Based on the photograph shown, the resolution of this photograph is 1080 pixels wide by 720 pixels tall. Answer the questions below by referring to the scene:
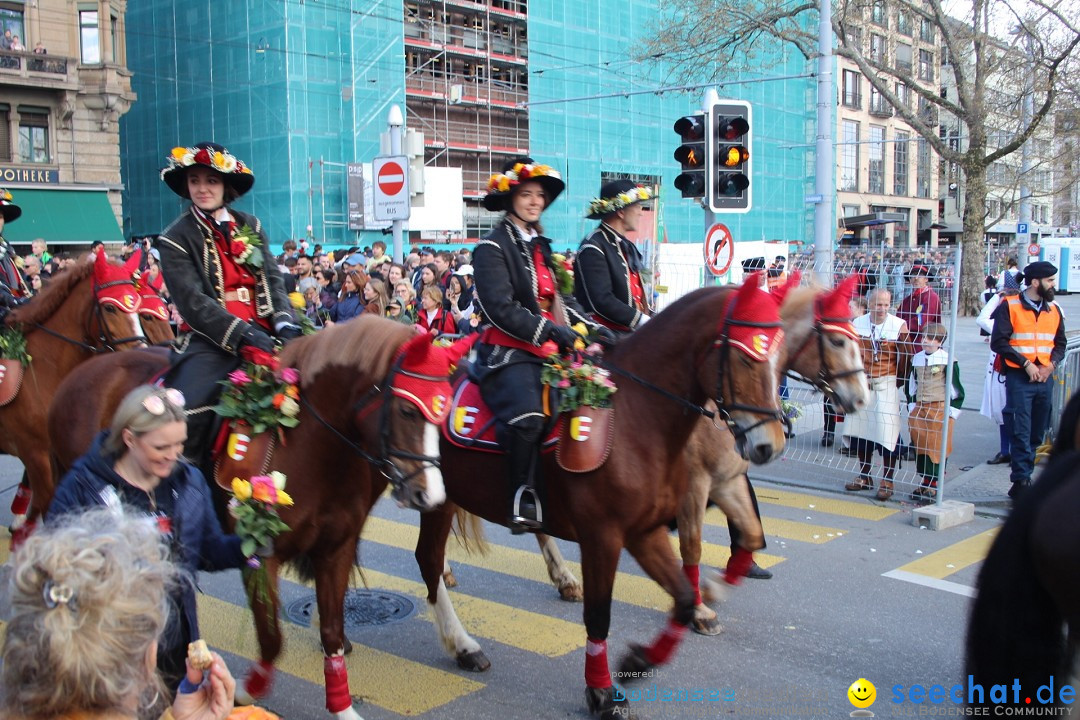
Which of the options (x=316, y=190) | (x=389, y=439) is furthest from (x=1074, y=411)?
(x=316, y=190)

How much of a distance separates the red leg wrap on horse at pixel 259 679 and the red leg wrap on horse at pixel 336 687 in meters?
0.33

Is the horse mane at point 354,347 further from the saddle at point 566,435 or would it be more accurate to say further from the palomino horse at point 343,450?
the saddle at point 566,435

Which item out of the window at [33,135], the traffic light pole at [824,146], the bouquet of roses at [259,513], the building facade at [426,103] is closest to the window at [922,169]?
the building facade at [426,103]

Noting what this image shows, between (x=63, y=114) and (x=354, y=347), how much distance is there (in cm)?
3339

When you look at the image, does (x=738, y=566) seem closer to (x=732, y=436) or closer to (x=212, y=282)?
(x=732, y=436)

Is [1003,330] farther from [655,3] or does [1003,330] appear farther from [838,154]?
[838,154]

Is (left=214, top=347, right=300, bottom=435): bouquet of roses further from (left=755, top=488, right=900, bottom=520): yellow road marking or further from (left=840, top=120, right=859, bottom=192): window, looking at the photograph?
(left=840, top=120, right=859, bottom=192): window

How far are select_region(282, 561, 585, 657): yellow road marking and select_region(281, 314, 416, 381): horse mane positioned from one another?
1584 millimetres

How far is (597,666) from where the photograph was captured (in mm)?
4793

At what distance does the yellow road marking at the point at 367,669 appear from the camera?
5066 millimetres

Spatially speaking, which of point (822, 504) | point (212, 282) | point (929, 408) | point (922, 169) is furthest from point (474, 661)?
point (922, 169)

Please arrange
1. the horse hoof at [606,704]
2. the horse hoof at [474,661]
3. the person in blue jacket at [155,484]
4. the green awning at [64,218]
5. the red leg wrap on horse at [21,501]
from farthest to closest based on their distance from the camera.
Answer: the green awning at [64,218]
the red leg wrap on horse at [21,501]
the horse hoof at [474,661]
the horse hoof at [606,704]
the person in blue jacket at [155,484]

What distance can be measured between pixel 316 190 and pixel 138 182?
33.9 ft

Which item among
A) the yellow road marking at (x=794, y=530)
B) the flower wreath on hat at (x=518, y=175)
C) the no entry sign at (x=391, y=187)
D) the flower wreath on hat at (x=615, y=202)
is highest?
the no entry sign at (x=391, y=187)
